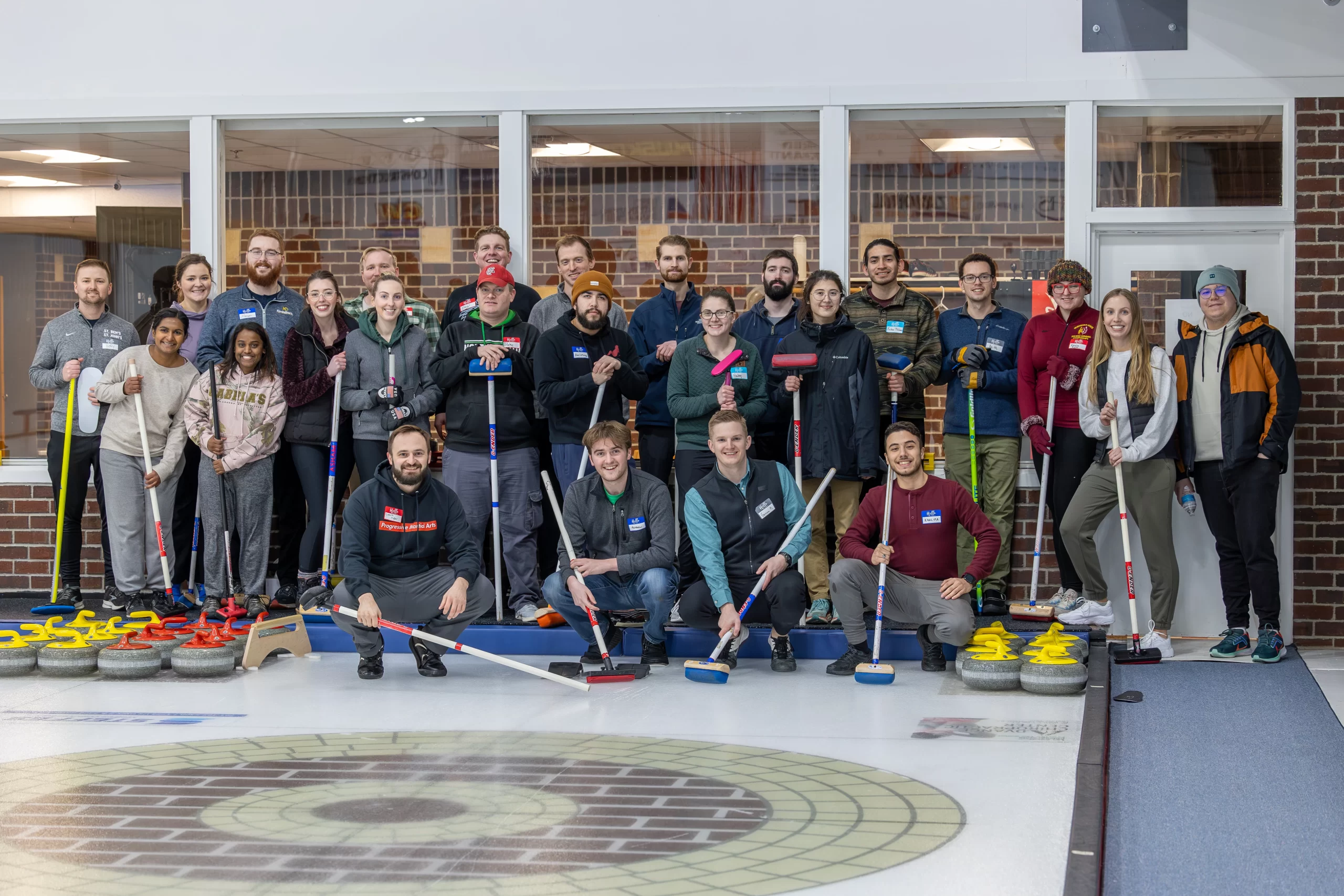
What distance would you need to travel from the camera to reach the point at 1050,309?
7.52 meters

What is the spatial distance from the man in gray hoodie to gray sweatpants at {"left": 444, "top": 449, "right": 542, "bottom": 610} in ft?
6.76

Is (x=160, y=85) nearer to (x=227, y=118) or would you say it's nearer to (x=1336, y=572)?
(x=227, y=118)

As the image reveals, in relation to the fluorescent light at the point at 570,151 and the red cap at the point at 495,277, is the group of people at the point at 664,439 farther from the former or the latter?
the fluorescent light at the point at 570,151

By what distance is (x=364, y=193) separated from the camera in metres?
8.33

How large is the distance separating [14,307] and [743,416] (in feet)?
15.1

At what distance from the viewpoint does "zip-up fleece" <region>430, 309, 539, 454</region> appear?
7.25 meters

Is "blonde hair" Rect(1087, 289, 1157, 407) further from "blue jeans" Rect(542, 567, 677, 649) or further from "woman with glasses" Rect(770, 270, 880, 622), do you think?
"blue jeans" Rect(542, 567, 677, 649)

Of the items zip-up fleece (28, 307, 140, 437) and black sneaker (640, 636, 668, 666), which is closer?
black sneaker (640, 636, 668, 666)

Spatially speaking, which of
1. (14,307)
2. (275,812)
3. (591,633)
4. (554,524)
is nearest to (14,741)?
(275,812)

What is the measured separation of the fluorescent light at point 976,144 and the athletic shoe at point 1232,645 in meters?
2.76

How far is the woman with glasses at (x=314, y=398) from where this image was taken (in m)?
7.43

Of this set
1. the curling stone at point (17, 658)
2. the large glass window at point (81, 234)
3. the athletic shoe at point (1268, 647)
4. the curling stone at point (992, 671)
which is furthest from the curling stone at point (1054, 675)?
the large glass window at point (81, 234)

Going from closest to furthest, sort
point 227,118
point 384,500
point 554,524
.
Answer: point 384,500 < point 554,524 < point 227,118

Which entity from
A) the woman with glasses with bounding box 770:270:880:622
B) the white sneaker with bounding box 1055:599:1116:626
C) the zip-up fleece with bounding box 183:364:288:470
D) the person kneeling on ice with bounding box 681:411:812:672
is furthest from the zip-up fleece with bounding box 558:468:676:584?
the white sneaker with bounding box 1055:599:1116:626
